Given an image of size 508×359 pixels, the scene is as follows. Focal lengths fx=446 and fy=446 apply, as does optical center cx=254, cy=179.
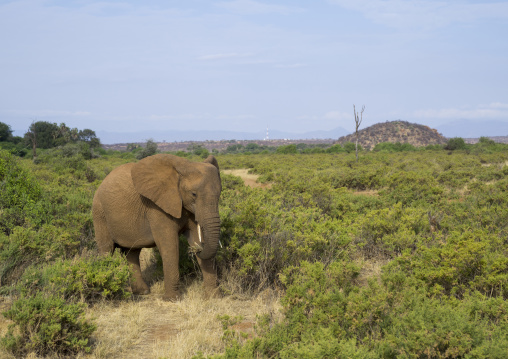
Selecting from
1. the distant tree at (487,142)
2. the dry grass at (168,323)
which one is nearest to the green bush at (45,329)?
the dry grass at (168,323)

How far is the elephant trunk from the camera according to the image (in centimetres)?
565

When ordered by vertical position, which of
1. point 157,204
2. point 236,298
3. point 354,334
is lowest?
point 236,298

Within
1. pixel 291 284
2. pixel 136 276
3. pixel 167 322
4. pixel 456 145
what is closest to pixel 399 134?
pixel 456 145

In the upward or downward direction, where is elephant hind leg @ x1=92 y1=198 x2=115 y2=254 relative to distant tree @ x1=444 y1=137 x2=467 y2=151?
downward

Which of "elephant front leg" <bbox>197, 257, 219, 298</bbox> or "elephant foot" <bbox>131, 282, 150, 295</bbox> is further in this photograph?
"elephant foot" <bbox>131, 282, 150, 295</bbox>

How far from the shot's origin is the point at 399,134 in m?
121

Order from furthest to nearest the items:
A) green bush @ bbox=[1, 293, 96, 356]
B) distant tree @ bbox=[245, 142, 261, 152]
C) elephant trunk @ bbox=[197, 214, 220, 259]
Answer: distant tree @ bbox=[245, 142, 261, 152] → elephant trunk @ bbox=[197, 214, 220, 259] → green bush @ bbox=[1, 293, 96, 356]

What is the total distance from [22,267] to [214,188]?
2.91m

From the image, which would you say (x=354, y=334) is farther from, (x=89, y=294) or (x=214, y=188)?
(x=89, y=294)

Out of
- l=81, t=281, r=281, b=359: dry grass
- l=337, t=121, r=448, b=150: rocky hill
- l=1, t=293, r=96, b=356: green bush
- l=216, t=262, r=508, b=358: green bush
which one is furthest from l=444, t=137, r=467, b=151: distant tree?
l=337, t=121, r=448, b=150: rocky hill

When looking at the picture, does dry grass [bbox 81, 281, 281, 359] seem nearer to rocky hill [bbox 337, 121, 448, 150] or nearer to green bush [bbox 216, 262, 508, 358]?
green bush [bbox 216, 262, 508, 358]

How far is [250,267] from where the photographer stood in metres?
6.27

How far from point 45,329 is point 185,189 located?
2.35 meters

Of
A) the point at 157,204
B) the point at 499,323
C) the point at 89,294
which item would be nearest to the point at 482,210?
the point at 499,323
